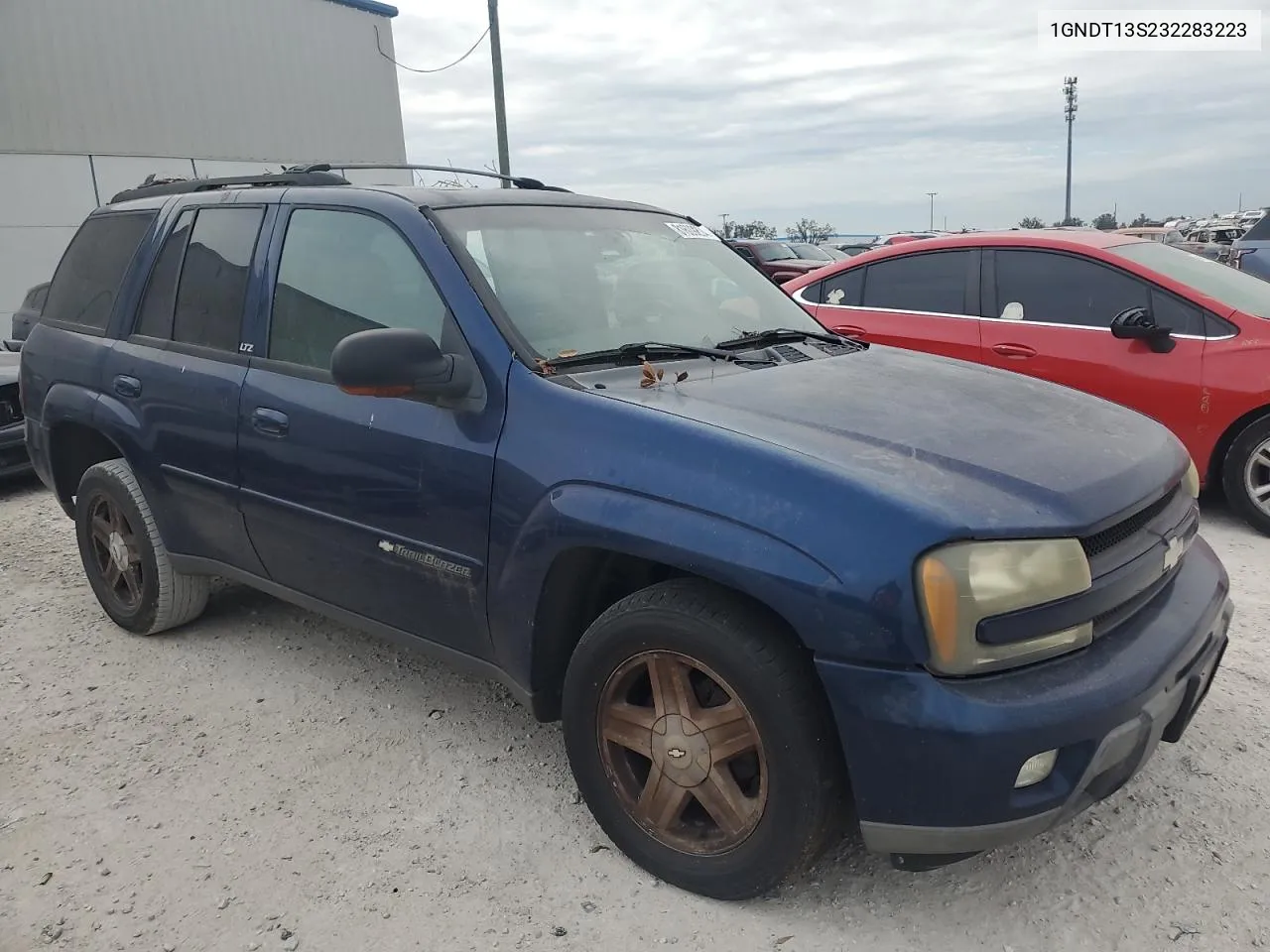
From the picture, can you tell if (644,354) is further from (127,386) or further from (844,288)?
(844,288)

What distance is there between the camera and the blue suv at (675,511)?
1.99 meters

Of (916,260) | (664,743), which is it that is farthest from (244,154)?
(664,743)

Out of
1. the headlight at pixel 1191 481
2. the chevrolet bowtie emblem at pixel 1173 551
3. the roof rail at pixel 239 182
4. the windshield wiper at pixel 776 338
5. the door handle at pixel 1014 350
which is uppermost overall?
the roof rail at pixel 239 182

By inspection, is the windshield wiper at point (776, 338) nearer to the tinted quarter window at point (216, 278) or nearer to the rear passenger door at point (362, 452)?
the rear passenger door at point (362, 452)

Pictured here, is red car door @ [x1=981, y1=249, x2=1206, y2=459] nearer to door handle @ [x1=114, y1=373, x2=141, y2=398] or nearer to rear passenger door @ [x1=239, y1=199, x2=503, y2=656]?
rear passenger door @ [x1=239, y1=199, x2=503, y2=656]

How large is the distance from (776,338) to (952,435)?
99 centimetres

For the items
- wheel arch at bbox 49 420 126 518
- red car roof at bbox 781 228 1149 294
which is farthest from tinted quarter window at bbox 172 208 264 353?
red car roof at bbox 781 228 1149 294

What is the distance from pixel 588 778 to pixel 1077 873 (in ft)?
4.18

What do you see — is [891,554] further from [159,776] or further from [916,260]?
[916,260]

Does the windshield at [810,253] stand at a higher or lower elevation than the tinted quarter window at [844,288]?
higher

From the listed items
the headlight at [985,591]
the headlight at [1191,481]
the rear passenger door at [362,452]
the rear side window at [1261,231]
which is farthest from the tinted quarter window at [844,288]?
the rear side window at [1261,231]

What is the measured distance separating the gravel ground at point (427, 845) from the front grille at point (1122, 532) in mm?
892

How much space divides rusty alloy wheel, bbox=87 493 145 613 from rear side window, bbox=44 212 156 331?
77 centimetres

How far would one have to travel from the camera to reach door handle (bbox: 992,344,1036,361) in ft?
18.1
